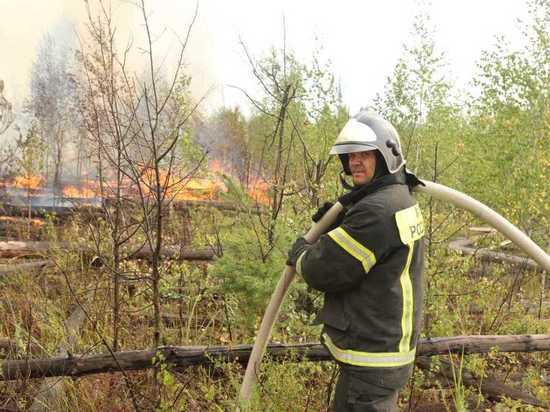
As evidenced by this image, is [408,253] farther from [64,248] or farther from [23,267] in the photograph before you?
[64,248]

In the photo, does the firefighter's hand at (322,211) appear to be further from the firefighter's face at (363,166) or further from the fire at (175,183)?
the fire at (175,183)

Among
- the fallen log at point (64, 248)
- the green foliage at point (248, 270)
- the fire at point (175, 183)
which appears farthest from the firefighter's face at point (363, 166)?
the fallen log at point (64, 248)

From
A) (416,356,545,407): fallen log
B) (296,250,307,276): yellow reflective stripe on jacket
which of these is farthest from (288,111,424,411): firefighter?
(416,356,545,407): fallen log

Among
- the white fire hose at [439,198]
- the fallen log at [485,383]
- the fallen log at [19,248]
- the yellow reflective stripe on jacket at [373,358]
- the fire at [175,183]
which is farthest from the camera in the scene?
the fallen log at [19,248]

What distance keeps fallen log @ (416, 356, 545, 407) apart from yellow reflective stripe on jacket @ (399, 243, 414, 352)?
1.88 metres

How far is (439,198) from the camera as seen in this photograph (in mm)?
2936

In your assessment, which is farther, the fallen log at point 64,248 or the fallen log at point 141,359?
the fallen log at point 64,248

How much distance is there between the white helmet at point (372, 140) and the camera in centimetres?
249

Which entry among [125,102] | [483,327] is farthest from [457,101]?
[125,102]

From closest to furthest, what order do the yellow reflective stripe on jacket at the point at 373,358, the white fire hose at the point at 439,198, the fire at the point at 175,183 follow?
the yellow reflective stripe on jacket at the point at 373,358
the white fire hose at the point at 439,198
the fire at the point at 175,183

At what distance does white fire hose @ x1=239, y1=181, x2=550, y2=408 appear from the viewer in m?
2.85

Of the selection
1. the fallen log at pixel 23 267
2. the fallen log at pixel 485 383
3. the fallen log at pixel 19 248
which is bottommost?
the fallen log at pixel 485 383

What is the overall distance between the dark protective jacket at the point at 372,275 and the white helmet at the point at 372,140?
6.5 inches

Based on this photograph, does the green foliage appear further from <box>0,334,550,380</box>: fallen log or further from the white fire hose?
the white fire hose
